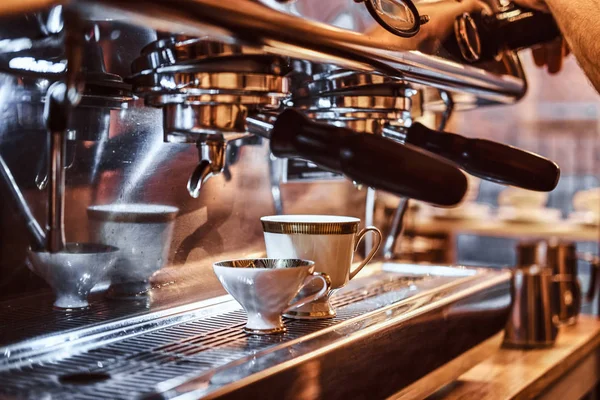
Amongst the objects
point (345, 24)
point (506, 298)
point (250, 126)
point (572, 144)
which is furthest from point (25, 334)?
point (572, 144)

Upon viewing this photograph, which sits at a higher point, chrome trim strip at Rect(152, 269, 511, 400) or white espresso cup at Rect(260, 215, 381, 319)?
white espresso cup at Rect(260, 215, 381, 319)

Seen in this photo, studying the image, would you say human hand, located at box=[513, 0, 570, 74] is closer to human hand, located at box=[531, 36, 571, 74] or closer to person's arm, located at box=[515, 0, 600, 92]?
human hand, located at box=[531, 36, 571, 74]

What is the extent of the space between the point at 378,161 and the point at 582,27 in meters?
0.52

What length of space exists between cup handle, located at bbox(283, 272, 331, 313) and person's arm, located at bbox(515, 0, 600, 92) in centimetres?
45

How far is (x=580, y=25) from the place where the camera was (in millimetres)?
974

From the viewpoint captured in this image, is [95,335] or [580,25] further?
[580,25]

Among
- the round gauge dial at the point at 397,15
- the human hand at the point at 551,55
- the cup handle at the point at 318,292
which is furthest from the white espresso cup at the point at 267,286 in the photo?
the human hand at the point at 551,55

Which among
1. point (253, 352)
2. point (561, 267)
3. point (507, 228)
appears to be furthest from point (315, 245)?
point (507, 228)

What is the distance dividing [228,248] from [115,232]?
0.20m

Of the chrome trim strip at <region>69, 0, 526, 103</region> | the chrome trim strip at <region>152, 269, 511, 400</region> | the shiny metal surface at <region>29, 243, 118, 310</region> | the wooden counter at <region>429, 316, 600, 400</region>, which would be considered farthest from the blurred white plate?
the shiny metal surface at <region>29, 243, 118, 310</region>

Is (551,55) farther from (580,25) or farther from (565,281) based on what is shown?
(565,281)

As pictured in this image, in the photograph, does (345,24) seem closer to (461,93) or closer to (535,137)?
(461,93)

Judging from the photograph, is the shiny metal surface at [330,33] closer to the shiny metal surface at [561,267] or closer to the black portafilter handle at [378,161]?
the black portafilter handle at [378,161]

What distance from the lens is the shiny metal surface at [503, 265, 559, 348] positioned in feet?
4.13
